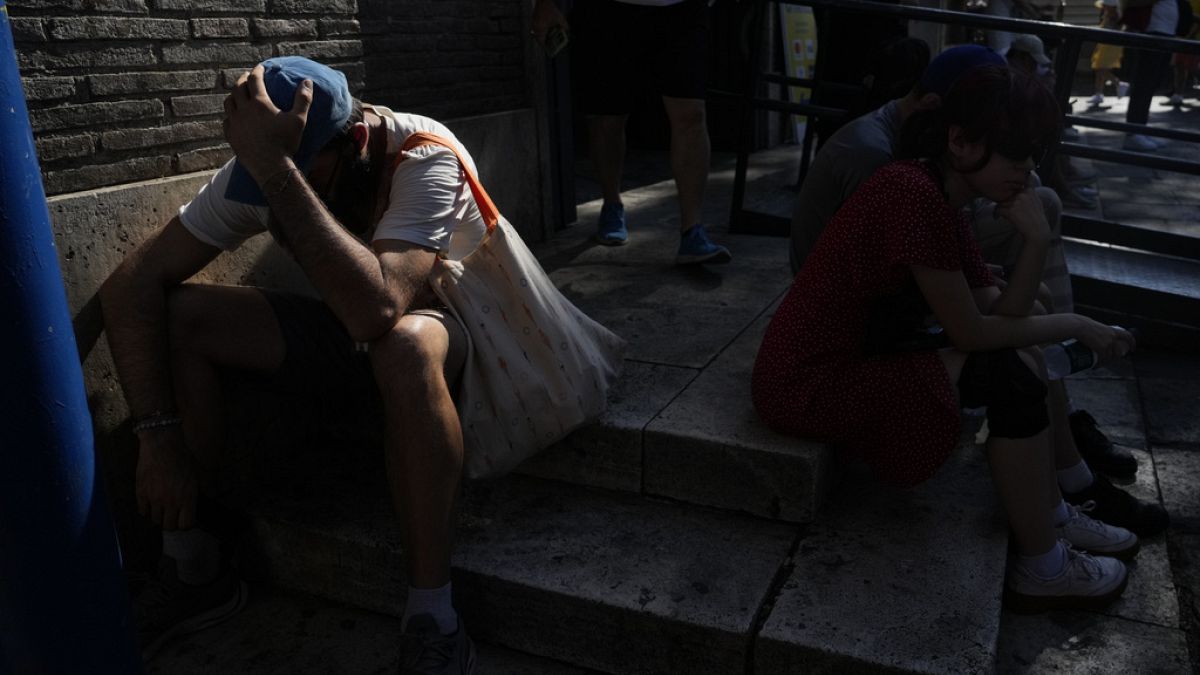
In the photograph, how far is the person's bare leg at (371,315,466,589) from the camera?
2178mm

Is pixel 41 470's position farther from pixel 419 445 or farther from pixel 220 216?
pixel 220 216

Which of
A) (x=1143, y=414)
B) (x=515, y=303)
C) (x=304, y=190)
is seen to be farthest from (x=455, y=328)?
(x=1143, y=414)

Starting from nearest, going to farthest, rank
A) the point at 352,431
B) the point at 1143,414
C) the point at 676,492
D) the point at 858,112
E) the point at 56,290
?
the point at 56,290 < the point at 676,492 < the point at 352,431 < the point at 1143,414 < the point at 858,112

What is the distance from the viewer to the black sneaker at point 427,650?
217 centimetres

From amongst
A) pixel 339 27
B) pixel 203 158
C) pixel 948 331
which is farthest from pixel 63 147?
pixel 948 331

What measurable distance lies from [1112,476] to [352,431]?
2325mm

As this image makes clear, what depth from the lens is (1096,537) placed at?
2627 millimetres

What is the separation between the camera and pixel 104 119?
2.51 m

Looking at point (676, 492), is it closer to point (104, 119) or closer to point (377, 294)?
point (377, 294)

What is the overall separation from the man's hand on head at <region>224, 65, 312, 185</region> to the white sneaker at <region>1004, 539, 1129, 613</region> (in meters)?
1.95

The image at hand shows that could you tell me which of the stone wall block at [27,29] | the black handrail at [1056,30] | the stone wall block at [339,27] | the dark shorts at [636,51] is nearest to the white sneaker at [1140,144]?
the black handrail at [1056,30]

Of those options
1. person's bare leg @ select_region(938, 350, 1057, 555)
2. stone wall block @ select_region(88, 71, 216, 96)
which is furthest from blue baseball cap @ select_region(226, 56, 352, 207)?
person's bare leg @ select_region(938, 350, 1057, 555)

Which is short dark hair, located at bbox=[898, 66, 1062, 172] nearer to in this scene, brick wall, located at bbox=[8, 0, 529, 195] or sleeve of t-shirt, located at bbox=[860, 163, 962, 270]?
sleeve of t-shirt, located at bbox=[860, 163, 962, 270]

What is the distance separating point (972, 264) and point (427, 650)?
1.60m
